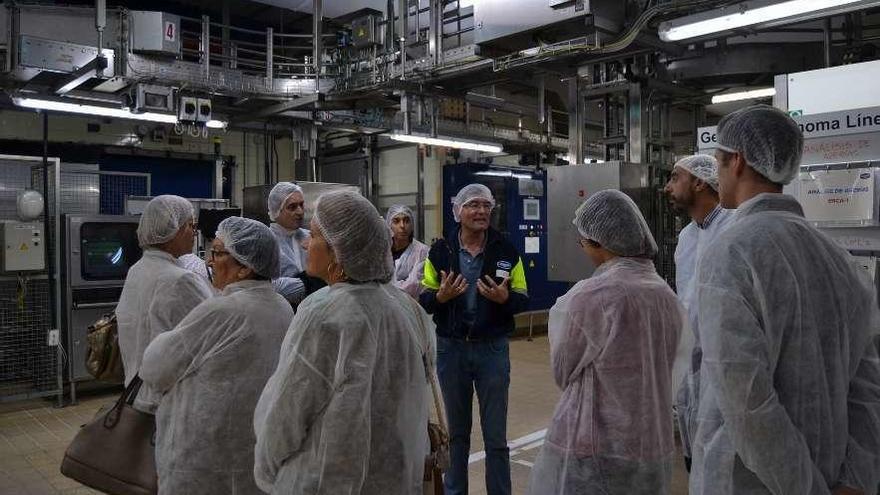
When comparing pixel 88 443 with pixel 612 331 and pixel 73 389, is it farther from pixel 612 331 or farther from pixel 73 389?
pixel 73 389

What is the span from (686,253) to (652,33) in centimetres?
193

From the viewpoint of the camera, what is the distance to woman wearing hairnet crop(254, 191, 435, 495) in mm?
1455

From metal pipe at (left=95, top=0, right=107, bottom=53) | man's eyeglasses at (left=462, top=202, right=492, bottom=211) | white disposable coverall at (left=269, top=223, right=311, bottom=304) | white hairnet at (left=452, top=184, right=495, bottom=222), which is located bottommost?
white disposable coverall at (left=269, top=223, right=311, bottom=304)

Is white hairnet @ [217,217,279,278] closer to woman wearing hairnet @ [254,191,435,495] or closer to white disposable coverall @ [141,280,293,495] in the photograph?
white disposable coverall @ [141,280,293,495]

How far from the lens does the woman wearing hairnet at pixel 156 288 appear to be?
229 cm

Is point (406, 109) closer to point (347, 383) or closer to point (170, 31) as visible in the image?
point (170, 31)

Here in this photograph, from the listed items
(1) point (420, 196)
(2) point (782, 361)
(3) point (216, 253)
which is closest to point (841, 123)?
(2) point (782, 361)

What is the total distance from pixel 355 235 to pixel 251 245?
616mm

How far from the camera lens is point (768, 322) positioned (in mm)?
1406

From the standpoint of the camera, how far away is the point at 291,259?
3498 millimetres

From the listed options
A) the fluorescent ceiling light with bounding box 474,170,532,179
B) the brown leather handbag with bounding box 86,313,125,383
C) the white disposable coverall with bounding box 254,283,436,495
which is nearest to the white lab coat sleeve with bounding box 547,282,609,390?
the white disposable coverall with bounding box 254,283,436,495

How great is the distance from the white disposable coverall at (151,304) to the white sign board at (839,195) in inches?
108

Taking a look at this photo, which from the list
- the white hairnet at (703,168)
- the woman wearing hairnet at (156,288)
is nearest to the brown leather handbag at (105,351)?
the woman wearing hairnet at (156,288)

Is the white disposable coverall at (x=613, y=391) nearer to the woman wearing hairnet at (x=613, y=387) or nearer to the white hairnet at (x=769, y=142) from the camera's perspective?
the woman wearing hairnet at (x=613, y=387)
